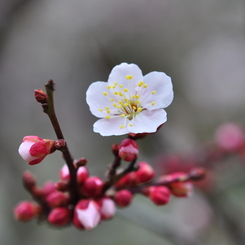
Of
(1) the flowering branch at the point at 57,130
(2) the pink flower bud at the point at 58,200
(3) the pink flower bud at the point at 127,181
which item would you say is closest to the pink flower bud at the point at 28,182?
(2) the pink flower bud at the point at 58,200

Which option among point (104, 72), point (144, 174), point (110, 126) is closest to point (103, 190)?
point (144, 174)

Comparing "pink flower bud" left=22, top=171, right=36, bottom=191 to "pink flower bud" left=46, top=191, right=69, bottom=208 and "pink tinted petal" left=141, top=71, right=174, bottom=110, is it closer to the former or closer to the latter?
"pink flower bud" left=46, top=191, right=69, bottom=208

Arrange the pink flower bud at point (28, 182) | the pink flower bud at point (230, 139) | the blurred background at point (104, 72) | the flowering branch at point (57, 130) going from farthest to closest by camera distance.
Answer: the blurred background at point (104, 72) < the pink flower bud at point (230, 139) < the pink flower bud at point (28, 182) < the flowering branch at point (57, 130)

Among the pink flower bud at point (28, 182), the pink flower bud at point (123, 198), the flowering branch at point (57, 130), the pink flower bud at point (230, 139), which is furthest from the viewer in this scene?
the pink flower bud at point (230, 139)

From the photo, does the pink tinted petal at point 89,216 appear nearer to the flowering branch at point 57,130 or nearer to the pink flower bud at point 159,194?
the flowering branch at point 57,130

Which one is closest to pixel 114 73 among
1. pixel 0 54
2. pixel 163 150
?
pixel 163 150
